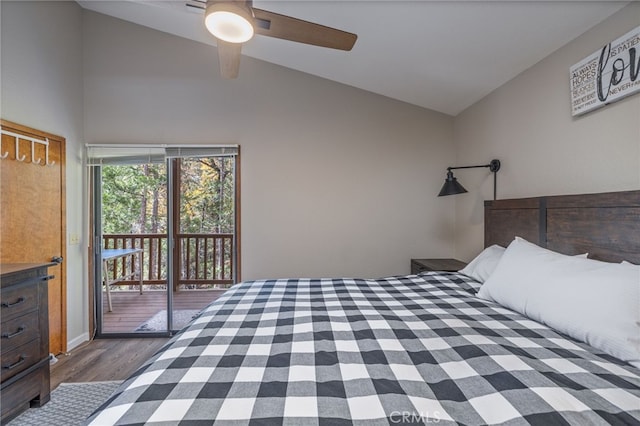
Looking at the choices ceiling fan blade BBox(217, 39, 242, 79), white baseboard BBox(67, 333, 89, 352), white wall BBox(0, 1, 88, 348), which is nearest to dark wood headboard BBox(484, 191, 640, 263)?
ceiling fan blade BBox(217, 39, 242, 79)

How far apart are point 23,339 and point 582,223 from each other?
11.2 ft

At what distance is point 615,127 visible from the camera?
1471 mm

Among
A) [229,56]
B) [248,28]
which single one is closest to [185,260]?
[229,56]

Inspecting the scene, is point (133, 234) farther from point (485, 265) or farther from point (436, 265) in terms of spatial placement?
point (485, 265)

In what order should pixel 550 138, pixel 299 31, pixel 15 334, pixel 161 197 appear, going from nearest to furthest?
pixel 299 31 → pixel 15 334 → pixel 550 138 → pixel 161 197

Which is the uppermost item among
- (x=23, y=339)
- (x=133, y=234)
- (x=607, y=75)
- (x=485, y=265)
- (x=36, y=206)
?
(x=607, y=75)

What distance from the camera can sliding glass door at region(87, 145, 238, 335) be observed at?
309cm

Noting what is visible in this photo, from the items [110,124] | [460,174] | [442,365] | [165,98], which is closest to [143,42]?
[165,98]

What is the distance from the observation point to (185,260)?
132 inches

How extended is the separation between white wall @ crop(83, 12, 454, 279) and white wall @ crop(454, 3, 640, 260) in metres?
0.49

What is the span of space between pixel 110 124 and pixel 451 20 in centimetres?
334

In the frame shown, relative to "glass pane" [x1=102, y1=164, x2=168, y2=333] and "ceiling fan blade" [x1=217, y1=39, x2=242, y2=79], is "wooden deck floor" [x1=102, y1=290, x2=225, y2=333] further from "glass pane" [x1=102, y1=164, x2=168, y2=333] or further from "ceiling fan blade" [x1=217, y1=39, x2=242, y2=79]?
"ceiling fan blade" [x1=217, y1=39, x2=242, y2=79]

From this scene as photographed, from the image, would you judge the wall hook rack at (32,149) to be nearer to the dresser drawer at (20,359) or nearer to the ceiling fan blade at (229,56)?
the dresser drawer at (20,359)

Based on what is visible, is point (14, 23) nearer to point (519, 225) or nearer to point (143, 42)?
point (143, 42)
